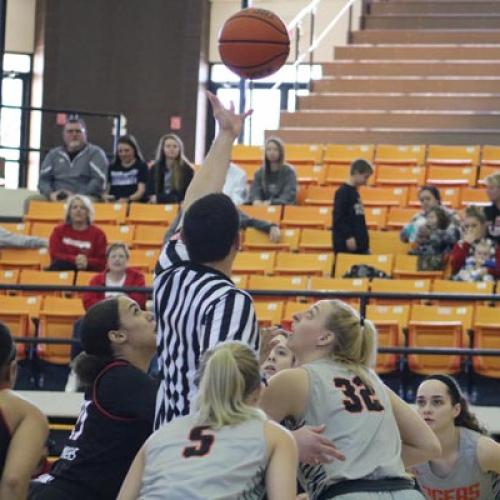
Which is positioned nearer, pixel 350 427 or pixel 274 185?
A: pixel 350 427

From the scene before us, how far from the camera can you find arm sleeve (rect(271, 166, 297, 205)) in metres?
13.5

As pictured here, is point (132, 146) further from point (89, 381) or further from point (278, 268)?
point (89, 381)

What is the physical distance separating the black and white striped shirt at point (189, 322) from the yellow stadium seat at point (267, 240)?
794 centimetres

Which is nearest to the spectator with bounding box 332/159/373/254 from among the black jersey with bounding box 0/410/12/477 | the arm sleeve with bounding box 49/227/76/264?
the arm sleeve with bounding box 49/227/76/264

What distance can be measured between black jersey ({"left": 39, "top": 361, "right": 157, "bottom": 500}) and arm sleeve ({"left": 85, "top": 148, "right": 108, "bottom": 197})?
9129mm

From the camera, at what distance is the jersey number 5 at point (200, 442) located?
12.7 feet

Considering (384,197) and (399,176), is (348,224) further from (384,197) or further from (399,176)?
(399,176)

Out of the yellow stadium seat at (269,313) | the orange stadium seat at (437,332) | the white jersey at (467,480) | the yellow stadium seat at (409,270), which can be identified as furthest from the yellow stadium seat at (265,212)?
the white jersey at (467,480)

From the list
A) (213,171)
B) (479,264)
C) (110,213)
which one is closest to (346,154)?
(110,213)

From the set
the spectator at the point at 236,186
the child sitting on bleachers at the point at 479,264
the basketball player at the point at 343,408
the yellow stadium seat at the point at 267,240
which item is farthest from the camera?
the spectator at the point at 236,186

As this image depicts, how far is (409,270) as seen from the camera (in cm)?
1175

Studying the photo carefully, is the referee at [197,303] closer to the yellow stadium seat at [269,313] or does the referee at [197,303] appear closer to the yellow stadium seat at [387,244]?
the yellow stadium seat at [269,313]

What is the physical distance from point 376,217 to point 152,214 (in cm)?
213

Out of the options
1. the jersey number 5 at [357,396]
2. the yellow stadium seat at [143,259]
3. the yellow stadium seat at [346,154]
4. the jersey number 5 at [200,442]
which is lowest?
the yellow stadium seat at [143,259]
